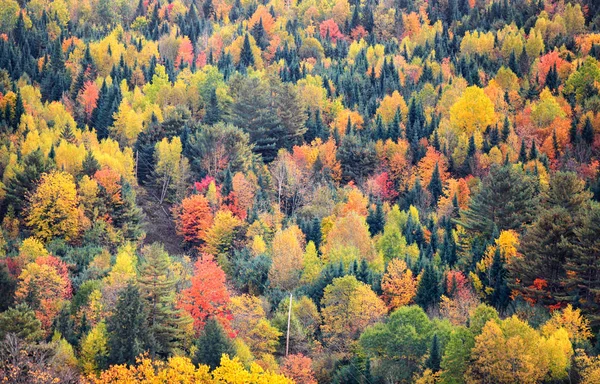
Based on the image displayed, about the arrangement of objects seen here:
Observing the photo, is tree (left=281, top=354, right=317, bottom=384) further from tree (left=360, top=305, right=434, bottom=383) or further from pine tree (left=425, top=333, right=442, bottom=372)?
pine tree (left=425, top=333, right=442, bottom=372)

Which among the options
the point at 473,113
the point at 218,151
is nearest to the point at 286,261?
the point at 218,151

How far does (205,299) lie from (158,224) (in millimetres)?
37773

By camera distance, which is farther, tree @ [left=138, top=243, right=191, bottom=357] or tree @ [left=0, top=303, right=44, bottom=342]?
tree @ [left=138, top=243, right=191, bottom=357]

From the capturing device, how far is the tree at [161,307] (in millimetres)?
67250

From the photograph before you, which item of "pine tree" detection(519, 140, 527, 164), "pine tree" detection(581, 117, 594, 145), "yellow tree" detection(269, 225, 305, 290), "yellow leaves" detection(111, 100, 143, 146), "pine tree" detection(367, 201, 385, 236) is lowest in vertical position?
"pine tree" detection(581, 117, 594, 145)

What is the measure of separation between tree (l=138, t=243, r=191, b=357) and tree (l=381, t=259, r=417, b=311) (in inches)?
765

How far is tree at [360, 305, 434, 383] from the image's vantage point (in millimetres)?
67062

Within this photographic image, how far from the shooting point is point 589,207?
86250 millimetres

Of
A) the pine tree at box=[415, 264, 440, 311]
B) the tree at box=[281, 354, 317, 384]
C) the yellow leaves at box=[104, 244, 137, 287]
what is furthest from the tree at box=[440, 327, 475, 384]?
the yellow leaves at box=[104, 244, 137, 287]

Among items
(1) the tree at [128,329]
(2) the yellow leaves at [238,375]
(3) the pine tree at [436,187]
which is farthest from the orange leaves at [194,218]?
(2) the yellow leaves at [238,375]

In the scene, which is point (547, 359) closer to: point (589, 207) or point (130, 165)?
point (589, 207)

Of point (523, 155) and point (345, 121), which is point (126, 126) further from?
point (523, 155)

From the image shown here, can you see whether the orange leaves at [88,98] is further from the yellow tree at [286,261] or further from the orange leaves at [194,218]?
the yellow tree at [286,261]

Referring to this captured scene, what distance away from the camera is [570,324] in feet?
227
